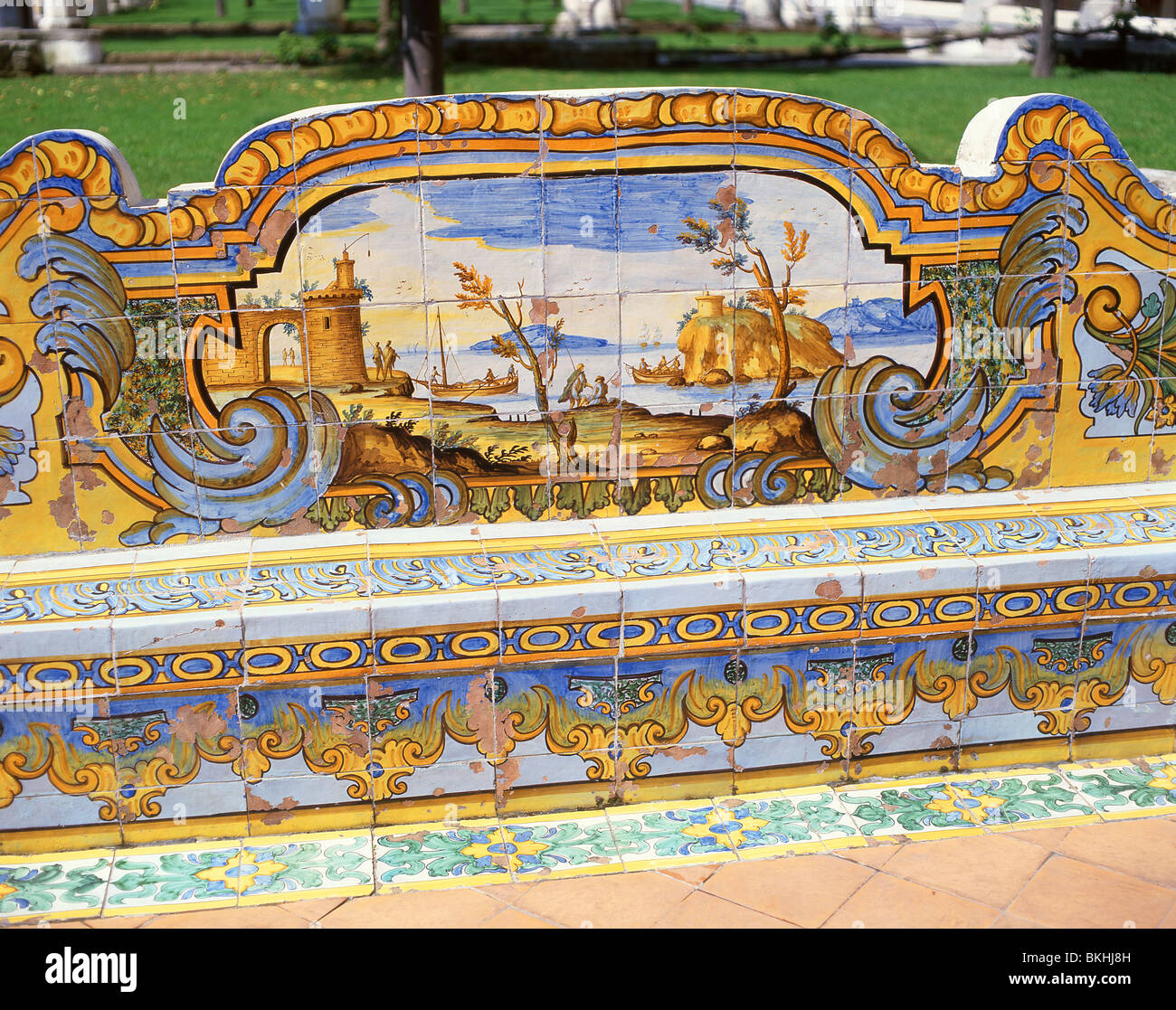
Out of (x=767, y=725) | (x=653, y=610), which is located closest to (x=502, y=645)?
(x=653, y=610)

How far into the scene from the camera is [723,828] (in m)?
4.09

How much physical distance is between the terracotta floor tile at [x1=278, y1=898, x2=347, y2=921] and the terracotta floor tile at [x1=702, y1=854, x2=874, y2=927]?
3.59 ft

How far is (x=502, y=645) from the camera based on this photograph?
4.03m

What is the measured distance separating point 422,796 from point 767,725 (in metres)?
1.15

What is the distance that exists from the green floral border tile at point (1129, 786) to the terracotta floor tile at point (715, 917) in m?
1.28

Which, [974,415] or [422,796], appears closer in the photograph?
[422,796]

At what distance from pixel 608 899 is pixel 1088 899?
1402mm

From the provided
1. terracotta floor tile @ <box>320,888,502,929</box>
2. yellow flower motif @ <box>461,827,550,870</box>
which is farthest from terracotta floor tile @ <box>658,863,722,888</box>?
terracotta floor tile @ <box>320,888,502,929</box>

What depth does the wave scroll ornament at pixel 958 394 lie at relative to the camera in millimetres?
4574

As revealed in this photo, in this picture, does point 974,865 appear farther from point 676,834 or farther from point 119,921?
point 119,921

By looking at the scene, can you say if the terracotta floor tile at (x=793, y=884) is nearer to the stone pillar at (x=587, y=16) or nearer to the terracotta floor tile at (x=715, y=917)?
the terracotta floor tile at (x=715, y=917)

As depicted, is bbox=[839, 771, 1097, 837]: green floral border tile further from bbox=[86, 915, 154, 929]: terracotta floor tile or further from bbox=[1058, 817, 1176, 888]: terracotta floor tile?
bbox=[86, 915, 154, 929]: terracotta floor tile

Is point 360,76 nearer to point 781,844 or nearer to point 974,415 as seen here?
point 974,415
